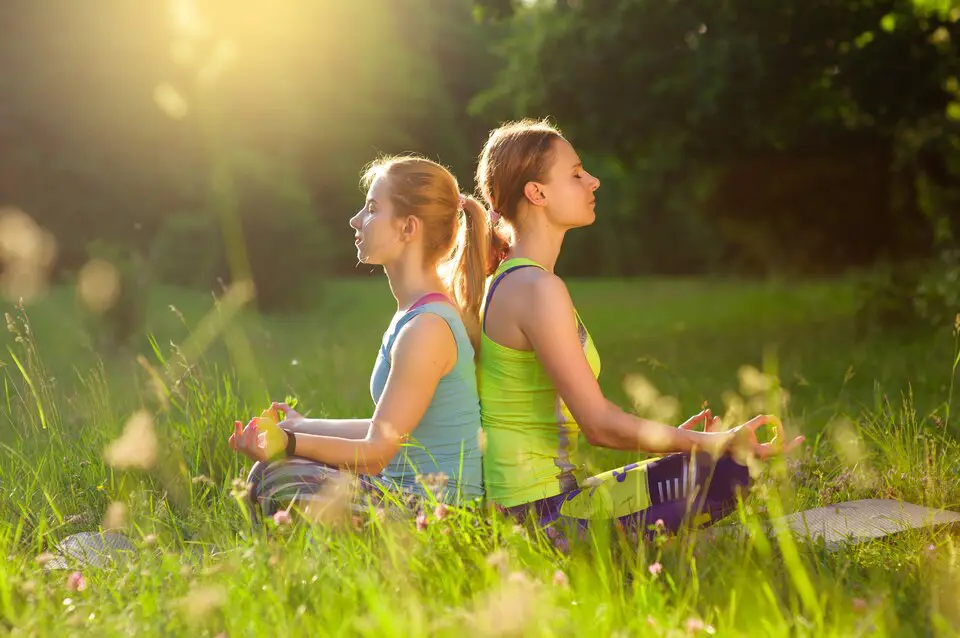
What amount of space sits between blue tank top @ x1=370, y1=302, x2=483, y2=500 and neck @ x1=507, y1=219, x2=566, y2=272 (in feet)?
0.99

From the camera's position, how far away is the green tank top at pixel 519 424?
11.1 ft

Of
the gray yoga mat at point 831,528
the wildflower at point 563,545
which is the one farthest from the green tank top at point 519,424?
the gray yoga mat at point 831,528

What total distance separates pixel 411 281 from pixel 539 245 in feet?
1.46

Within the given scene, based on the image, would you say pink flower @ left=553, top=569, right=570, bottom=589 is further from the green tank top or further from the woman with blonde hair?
the green tank top

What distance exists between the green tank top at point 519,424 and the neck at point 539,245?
0.21 ft

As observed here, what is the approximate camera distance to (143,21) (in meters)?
12.6

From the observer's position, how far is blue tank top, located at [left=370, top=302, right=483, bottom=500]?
11.1ft

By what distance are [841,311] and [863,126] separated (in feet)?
8.38

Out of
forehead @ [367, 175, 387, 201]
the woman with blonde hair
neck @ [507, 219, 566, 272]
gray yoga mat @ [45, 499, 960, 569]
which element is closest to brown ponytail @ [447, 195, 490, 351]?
the woman with blonde hair

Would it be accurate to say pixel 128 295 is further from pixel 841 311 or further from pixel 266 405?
pixel 841 311

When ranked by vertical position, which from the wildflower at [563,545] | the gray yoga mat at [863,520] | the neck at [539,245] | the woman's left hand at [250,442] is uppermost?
the neck at [539,245]

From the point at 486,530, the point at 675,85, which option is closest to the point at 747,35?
the point at 675,85

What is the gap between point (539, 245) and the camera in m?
3.42

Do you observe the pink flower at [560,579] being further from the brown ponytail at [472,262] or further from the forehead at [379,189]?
the forehead at [379,189]
